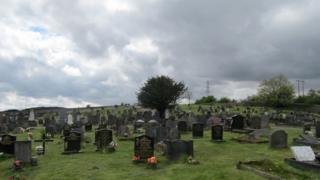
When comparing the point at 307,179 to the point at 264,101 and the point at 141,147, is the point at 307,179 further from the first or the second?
the point at 264,101

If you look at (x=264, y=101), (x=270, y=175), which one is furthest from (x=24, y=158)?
(x=264, y=101)

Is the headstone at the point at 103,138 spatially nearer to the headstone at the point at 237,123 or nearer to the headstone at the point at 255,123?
the headstone at the point at 237,123

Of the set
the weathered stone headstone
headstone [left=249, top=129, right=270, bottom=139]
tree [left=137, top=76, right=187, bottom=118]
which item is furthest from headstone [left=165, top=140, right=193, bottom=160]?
tree [left=137, top=76, right=187, bottom=118]

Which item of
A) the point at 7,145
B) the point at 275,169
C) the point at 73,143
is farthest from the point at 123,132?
the point at 275,169

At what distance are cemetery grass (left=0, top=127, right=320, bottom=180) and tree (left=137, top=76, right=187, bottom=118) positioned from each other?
3345 centimetres

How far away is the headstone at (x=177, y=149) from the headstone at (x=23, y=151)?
6.52 m

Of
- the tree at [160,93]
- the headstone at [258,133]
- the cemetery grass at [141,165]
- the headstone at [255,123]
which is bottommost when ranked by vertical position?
the cemetery grass at [141,165]

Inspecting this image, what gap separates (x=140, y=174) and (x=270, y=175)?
203 inches

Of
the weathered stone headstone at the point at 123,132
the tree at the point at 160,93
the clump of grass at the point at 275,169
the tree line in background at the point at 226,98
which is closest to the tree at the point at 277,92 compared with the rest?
the tree line in background at the point at 226,98

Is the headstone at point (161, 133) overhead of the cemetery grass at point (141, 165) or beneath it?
overhead

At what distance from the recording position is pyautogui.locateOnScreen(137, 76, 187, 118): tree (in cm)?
5925

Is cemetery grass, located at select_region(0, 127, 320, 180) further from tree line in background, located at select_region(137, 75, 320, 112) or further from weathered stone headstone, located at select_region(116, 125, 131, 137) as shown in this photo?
tree line in background, located at select_region(137, 75, 320, 112)

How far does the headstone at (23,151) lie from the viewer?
20438 millimetres

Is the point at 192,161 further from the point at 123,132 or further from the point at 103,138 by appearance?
the point at 123,132
